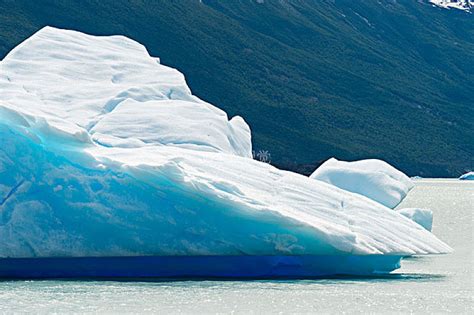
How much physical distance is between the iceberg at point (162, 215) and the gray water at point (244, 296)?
37cm

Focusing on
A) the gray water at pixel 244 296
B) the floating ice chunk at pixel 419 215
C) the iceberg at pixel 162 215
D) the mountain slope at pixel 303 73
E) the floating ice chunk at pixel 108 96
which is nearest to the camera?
the gray water at pixel 244 296

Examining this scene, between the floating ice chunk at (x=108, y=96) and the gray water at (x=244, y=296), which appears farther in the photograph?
the floating ice chunk at (x=108, y=96)

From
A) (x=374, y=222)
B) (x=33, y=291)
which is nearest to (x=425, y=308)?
(x=374, y=222)

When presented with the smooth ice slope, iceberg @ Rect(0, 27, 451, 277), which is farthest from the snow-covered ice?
iceberg @ Rect(0, 27, 451, 277)

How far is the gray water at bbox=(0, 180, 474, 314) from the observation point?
1446 cm

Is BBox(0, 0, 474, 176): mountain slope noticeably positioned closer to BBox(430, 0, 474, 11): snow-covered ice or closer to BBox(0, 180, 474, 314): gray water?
BBox(430, 0, 474, 11): snow-covered ice

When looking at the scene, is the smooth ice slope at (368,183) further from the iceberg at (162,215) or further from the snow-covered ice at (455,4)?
the snow-covered ice at (455,4)

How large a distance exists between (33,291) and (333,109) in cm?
10066

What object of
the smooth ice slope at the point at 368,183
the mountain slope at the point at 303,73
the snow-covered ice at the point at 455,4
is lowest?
the mountain slope at the point at 303,73

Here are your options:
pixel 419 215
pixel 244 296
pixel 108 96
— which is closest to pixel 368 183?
pixel 419 215

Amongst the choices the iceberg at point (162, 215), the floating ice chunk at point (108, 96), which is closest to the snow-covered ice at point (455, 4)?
the floating ice chunk at point (108, 96)

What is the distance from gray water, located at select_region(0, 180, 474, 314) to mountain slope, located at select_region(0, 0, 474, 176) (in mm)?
81094

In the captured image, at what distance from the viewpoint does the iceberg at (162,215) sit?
1599 centimetres

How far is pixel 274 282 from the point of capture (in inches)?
661
